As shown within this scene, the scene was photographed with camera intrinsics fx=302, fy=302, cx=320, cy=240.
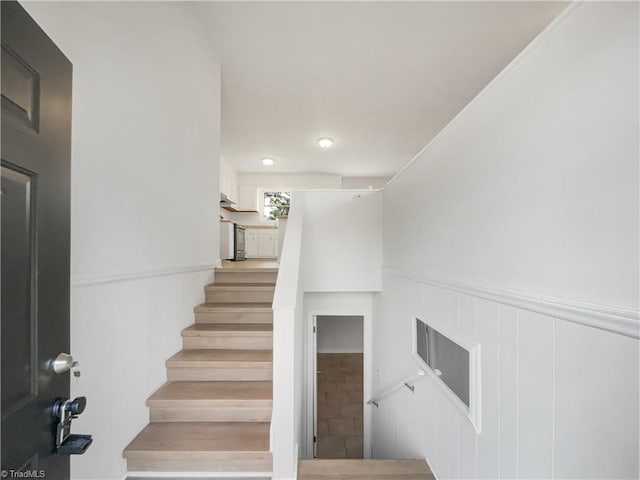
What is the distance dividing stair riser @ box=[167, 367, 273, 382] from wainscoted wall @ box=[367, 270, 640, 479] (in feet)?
3.93

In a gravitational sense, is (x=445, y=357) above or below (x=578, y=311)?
below

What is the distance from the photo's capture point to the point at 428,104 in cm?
434

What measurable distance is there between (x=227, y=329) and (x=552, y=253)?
2.29 metres

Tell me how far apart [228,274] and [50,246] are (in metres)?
2.46

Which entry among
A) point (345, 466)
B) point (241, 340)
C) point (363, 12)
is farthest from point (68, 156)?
point (363, 12)

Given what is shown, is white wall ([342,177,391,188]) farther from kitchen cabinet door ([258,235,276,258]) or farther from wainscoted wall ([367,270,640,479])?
wainscoted wall ([367,270,640,479])

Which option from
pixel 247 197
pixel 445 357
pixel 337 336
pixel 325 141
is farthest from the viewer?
pixel 247 197

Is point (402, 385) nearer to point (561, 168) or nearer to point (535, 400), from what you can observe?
point (535, 400)

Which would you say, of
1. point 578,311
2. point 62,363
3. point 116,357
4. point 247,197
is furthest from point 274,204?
point 578,311

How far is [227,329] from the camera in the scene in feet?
8.31

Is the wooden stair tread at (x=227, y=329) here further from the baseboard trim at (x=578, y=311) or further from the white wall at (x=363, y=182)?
the white wall at (x=363, y=182)

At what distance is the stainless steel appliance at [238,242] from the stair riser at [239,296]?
110 inches

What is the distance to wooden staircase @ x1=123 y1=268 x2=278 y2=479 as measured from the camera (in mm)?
1699

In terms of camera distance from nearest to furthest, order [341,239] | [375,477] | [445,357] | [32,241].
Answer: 1. [32,241]
2. [445,357]
3. [375,477]
4. [341,239]
